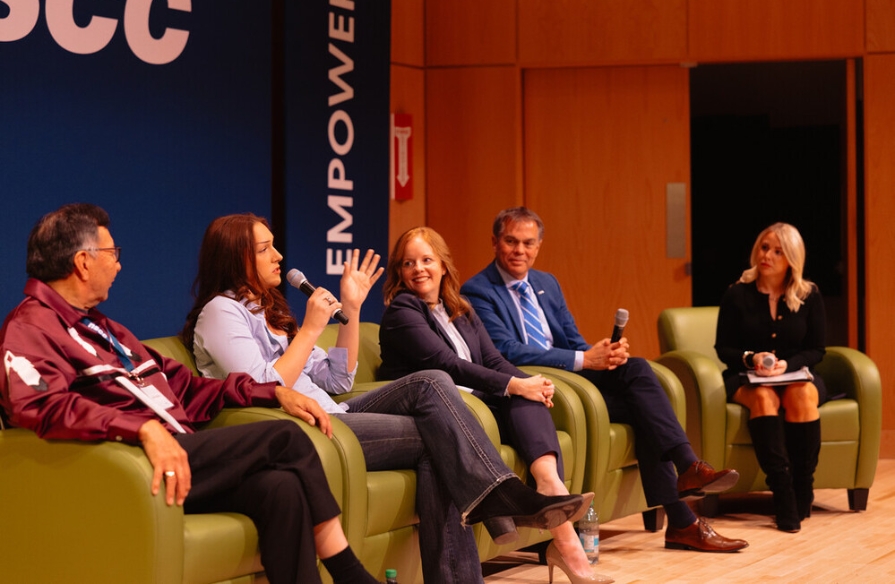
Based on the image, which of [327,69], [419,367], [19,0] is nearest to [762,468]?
[419,367]

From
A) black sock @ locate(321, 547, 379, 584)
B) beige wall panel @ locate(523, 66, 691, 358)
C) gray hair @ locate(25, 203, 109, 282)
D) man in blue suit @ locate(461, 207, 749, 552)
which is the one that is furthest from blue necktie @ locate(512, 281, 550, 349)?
beige wall panel @ locate(523, 66, 691, 358)

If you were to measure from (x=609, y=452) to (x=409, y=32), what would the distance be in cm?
339

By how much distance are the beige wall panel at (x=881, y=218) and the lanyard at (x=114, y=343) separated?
4.75m

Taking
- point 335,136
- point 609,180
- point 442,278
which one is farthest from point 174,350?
point 609,180

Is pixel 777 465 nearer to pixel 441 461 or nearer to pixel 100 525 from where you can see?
pixel 441 461

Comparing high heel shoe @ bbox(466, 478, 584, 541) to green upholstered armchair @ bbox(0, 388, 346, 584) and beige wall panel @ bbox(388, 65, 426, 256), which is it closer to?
green upholstered armchair @ bbox(0, 388, 346, 584)

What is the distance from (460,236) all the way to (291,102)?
175cm

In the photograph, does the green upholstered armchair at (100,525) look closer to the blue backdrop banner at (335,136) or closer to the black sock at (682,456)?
the black sock at (682,456)

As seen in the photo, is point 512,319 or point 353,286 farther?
point 512,319

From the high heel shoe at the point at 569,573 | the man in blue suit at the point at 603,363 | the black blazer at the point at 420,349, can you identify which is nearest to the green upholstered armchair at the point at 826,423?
the man in blue suit at the point at 603,363

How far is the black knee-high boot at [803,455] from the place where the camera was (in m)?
4.82

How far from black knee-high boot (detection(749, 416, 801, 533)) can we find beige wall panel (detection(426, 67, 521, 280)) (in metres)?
2.38

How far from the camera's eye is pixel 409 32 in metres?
6.74

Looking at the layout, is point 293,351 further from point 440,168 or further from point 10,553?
point 440,168
